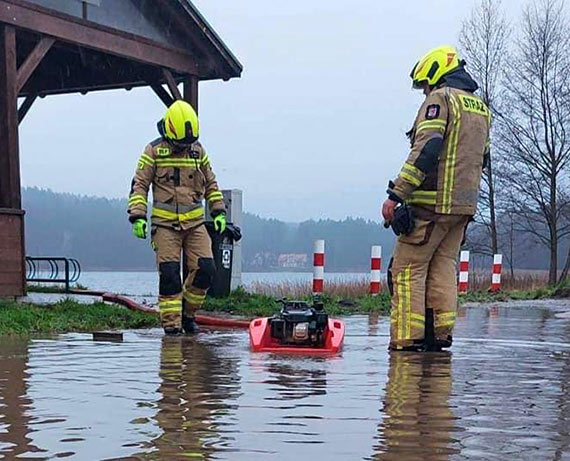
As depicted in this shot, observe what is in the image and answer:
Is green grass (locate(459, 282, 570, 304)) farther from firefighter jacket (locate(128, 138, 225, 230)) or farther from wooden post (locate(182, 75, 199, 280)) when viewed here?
firefighter jacket (locate(128, 138, 225, 230))

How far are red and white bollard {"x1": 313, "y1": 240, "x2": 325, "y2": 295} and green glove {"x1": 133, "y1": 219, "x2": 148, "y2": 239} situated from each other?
5.97 metres

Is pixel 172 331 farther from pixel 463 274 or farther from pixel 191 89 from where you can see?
pixel 463 274

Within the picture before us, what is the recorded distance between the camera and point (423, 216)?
226 inches

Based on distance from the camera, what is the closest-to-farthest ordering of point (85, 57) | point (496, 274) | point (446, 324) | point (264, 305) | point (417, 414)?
1. point (417, 414)
2. point (446, 324)
3. point (264, 305)
4. point (85, 57)
5. point (496, 274)

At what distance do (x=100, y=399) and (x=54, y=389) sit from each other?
38 centimetres

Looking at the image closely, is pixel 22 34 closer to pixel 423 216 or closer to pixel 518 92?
pixel 423 216

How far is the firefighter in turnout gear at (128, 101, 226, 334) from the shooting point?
7.16 m

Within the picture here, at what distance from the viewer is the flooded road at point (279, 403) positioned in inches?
105

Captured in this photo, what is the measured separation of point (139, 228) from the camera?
719 cm

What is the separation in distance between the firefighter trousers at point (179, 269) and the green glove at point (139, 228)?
0.43ft

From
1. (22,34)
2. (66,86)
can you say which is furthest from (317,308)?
(66,86)

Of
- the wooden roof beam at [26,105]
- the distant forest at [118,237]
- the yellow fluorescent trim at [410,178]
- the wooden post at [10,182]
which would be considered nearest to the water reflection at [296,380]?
the yellow fluorescent trim at [410,178]

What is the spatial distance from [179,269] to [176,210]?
50cm

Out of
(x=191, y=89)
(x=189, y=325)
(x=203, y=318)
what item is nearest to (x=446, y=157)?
(x=189, y=325)
